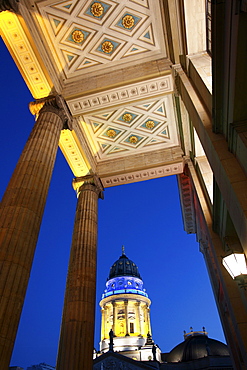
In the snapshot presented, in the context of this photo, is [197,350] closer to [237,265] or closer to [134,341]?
[134,341]

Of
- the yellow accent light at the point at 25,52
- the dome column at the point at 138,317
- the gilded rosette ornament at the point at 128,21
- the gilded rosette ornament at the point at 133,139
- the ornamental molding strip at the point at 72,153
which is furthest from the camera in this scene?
the dome column at the point at 138,317

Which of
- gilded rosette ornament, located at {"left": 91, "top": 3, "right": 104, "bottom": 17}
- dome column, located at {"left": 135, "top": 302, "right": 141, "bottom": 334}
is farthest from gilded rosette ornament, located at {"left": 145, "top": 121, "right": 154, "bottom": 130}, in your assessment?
Answer: dome column, located at {"left": 135, "top": 302, "right": 141, "bottom": 334}

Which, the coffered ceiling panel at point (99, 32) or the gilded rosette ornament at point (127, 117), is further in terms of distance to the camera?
the gilded rosette ornament at point (127, 117)

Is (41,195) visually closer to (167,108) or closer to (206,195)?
(206,195)

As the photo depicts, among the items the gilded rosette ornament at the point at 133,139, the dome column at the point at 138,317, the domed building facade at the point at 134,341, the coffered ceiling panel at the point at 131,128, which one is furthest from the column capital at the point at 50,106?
the dome column at the point at 138,317

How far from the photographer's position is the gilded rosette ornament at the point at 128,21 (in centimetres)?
1034

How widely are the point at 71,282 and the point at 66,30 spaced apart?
30.3ft

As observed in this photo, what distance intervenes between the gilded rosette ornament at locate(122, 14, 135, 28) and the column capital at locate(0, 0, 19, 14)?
3.69 meters

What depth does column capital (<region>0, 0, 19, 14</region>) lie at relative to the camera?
861 cm

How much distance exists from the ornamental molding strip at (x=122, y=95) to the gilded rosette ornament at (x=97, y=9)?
105 inches

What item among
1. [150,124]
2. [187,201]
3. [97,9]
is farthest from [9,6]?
[187,201]

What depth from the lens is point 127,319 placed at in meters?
50.2

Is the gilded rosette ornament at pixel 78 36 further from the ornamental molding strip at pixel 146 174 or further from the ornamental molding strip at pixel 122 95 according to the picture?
the ornamental molding strip at pixel 146 174

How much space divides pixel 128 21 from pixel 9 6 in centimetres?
405
